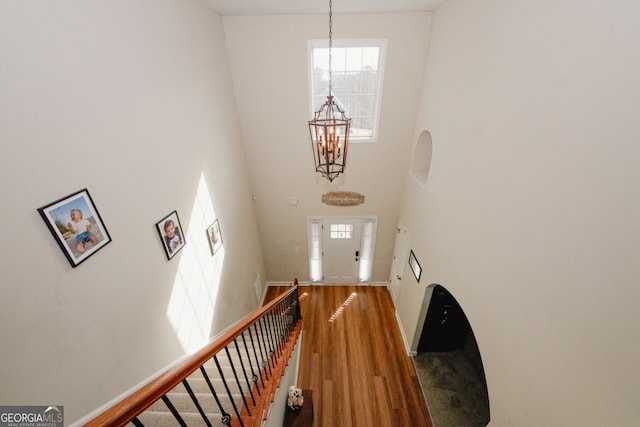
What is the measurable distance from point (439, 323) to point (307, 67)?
503 centimetres

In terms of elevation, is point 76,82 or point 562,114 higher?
point 76,82

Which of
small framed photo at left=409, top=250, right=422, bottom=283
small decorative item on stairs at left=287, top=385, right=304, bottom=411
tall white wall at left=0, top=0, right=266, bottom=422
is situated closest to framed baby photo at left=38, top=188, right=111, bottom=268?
tall white wall at left=0, top=0, right=266, bottom=422

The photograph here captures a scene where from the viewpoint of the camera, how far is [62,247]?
156cm

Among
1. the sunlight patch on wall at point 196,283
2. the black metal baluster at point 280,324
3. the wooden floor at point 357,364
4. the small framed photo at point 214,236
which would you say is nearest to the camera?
the sunlight patch on wall at point 196,283

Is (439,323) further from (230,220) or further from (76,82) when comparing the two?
(76,82)

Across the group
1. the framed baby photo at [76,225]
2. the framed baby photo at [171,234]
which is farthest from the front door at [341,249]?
the framed baby photo at [76,225]

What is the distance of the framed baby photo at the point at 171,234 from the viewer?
8.03ft

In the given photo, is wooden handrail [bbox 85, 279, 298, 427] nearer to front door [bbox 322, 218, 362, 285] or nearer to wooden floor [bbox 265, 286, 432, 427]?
wooden floor [bbox 265, 286, 432, 427]

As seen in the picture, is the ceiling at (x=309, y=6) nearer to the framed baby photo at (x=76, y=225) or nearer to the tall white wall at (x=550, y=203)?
the tall white wall at (x=550, y=203)

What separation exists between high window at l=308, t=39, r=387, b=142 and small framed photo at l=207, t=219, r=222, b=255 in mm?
2636

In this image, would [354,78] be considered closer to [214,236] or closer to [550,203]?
[214,236]

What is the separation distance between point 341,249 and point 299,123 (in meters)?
3.06

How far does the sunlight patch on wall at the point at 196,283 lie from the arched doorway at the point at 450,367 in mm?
3284

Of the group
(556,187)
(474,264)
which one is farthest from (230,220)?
(556,187)
